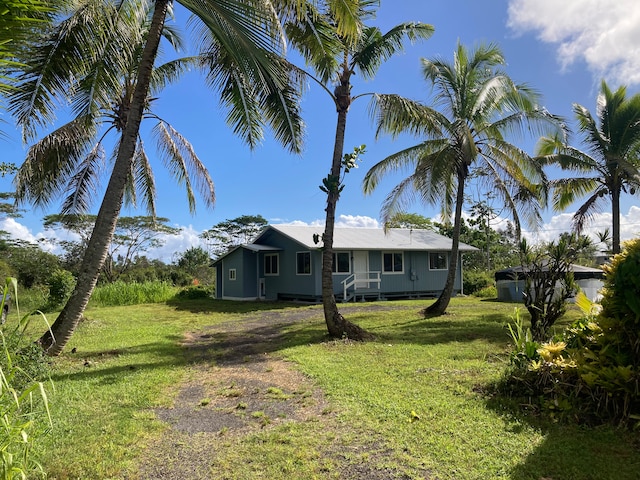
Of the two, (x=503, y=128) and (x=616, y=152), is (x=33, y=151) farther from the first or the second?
(x=616, y=152)

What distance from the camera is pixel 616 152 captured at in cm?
1520

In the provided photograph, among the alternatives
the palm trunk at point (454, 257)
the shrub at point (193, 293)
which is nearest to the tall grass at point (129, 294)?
the shrub at point (193, 293)

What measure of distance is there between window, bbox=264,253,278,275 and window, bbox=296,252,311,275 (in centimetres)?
181

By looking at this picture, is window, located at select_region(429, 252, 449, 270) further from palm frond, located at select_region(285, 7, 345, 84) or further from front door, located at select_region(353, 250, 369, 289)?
palm frond, located at select_region(285, 7, 345, 84)

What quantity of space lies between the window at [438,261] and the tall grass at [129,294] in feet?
45.7

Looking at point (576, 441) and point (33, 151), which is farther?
point (33, 151)

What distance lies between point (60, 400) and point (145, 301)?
17.1m

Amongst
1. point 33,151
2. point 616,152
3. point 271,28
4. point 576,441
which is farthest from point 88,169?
point 616,152

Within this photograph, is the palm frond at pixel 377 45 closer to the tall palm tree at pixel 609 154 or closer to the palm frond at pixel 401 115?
the palm frond at pixel 401 115

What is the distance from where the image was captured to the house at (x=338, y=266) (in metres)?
20.4

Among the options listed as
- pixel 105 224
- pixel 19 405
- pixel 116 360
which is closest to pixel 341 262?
pixel 116 360

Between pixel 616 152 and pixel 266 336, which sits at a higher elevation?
pixel 616 152

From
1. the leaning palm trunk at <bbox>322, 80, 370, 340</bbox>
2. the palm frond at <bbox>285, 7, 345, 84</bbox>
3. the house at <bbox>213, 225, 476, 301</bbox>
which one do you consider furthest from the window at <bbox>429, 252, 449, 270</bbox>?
the palm frond at <bbox>285, 7, 345, 84</bbox>

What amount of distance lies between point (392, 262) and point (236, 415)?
18283 millimetres
